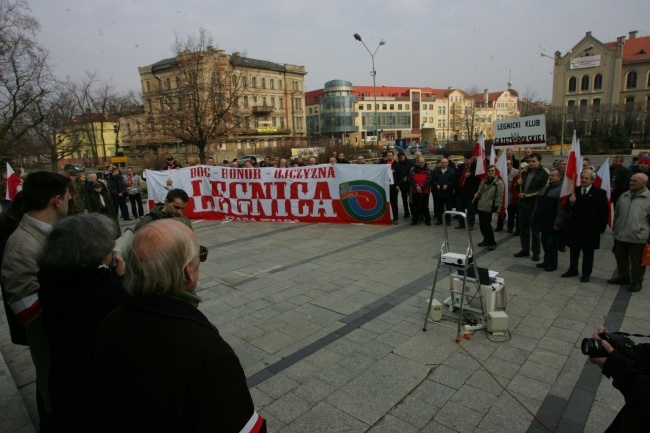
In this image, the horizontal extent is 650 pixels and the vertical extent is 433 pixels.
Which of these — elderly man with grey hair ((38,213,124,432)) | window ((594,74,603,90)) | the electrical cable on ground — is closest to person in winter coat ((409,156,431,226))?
the electrical cable on ground

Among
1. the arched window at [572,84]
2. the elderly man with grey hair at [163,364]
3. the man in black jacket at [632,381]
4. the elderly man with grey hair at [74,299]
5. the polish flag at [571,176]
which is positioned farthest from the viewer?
the arched window at [572,84]

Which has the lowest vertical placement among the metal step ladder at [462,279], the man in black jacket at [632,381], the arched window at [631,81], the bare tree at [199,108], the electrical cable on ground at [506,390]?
the electrical cable on ground at [506,390]

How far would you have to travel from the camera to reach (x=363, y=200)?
11.1 meters

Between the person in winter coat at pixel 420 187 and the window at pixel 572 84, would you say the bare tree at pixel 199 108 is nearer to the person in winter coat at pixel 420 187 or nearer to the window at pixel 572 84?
the person in winter coat at pixel 420 187

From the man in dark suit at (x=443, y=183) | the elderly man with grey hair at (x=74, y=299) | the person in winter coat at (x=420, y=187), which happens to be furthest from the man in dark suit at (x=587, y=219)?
the elderly man with grey hair at (x=74, y=299)

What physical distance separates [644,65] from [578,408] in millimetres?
81916

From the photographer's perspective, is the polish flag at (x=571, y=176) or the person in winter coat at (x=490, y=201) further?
the person in winter coat at (x=490, y=201)

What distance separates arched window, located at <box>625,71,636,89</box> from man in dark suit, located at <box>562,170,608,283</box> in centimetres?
7762

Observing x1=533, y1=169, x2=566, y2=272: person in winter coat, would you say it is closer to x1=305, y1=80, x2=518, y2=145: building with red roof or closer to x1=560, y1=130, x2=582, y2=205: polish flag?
x1=560, y1=130, x2=582, y2=205: polish flag

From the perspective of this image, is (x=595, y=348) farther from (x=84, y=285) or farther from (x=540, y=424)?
(x=84, y=285)

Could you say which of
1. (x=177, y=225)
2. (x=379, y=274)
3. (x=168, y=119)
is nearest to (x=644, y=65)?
(x=168, y=119)

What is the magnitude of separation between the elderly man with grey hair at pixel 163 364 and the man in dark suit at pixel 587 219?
21.3 feet

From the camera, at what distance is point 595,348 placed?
6.61ft

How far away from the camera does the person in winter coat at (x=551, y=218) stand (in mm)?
6805
